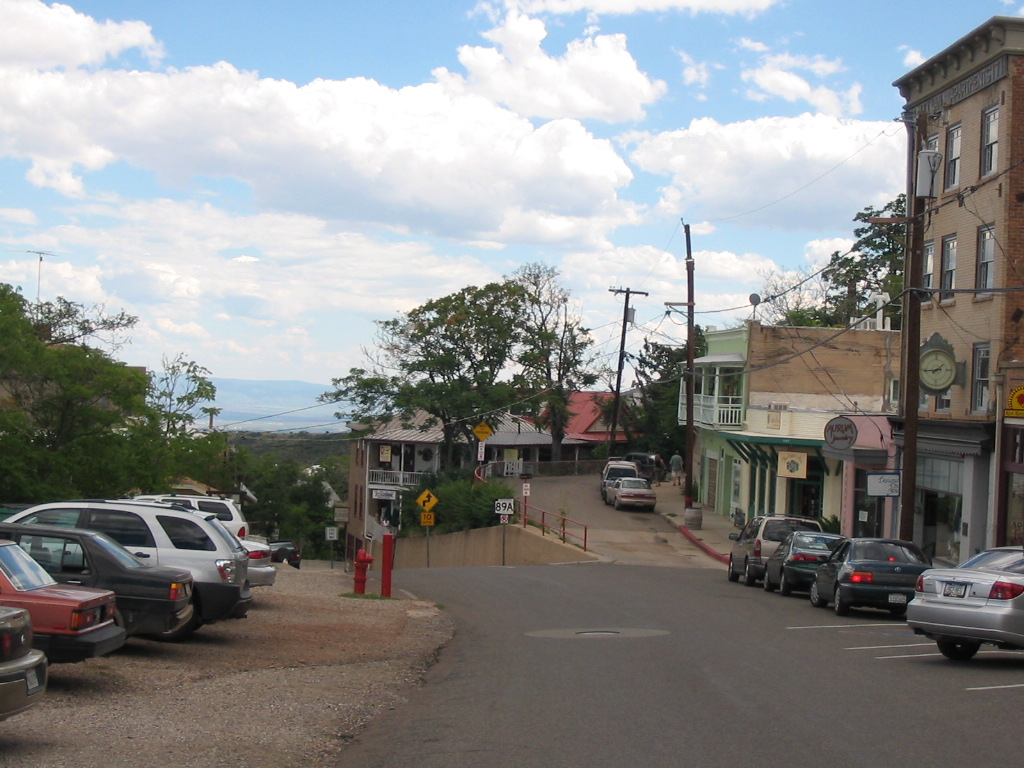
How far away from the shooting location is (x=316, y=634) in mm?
15562

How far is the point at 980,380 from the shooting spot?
Result: 94.1ft

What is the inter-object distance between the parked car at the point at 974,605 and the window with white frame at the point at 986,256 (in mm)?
16486

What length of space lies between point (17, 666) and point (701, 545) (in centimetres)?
3512

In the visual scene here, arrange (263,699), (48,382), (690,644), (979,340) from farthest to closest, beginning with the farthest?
(48,382)
(979,340)
(690,644)
(263,699)

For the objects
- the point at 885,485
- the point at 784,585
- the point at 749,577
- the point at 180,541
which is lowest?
the point at 749,577

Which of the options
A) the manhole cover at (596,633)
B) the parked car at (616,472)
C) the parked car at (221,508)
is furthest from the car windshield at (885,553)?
the parked car at (616,472)

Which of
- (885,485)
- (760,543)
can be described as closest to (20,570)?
(760,543)

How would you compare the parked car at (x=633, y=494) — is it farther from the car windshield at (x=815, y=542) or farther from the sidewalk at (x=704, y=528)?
the car windshield at (x=815, y=542)

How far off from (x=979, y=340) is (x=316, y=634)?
2032 cm

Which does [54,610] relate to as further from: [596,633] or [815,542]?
[815,542]

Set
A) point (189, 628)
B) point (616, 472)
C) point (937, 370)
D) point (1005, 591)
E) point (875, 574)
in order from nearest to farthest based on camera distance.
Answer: point (1005, 591)
point (189, 628)
point (875, 574)
point (937, 370)
point (616, 472)

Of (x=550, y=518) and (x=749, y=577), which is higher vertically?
(x=749, y=577)

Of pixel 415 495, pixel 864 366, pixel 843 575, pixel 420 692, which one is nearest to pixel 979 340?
pixel 843 575

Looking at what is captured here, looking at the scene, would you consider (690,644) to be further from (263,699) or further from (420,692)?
(263,699)
